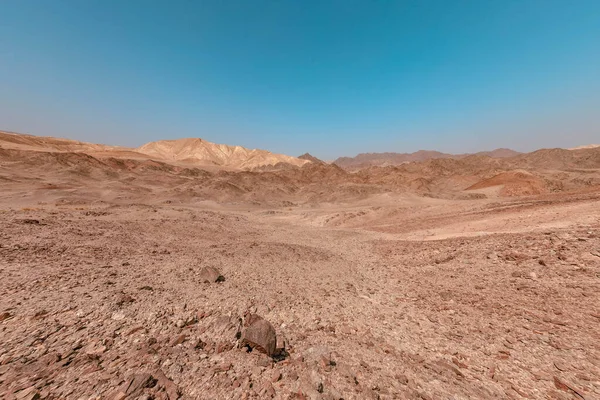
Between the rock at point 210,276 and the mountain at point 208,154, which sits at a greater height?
the mountain at point 208,154

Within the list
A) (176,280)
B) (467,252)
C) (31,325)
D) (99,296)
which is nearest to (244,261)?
(176,280)

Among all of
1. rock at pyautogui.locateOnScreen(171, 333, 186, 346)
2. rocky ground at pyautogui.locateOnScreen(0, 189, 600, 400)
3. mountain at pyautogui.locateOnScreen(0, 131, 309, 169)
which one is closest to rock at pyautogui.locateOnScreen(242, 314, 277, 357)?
rocky ground at pyautogui.locateOnScreen(0, 189, 600, 400)

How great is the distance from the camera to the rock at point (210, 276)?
22.4 ft

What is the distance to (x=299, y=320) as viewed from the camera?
526 centimetres

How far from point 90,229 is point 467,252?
15.8 meters

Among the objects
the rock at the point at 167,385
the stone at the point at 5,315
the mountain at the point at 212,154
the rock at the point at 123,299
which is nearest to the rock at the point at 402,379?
the rock at the point at 167,385

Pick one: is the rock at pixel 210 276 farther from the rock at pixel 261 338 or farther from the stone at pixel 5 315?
the stone at pixel 5 315

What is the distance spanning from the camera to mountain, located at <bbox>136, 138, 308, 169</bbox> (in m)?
88.7

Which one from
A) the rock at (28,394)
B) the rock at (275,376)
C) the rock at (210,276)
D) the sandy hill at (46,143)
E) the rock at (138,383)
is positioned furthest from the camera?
the sandy hill at (46,143)

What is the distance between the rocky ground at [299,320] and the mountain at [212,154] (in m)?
82.2

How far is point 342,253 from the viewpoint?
466 inches

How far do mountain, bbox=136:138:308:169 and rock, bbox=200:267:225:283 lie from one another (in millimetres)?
83048

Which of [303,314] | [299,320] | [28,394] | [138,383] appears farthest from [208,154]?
[138,383]

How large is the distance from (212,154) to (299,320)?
319 ft
